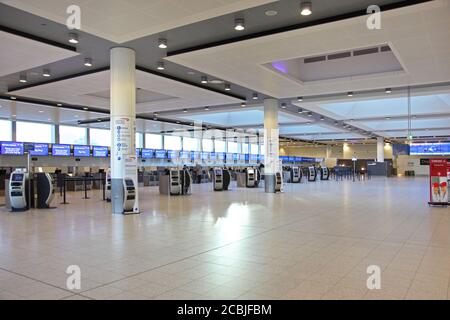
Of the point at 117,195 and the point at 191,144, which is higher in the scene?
the point at 191,144

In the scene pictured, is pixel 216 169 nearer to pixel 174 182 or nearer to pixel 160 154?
pixel 174 182

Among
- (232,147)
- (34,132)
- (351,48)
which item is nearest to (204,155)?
(232,147)

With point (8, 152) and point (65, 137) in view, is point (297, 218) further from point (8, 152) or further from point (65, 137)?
point (65, 137)

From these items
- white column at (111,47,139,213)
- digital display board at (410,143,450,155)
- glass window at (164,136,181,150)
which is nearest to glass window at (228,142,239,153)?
glass window at (164,136,181,150)

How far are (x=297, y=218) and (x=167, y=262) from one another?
14.7 ft

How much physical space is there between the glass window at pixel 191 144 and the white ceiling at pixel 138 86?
13.8m

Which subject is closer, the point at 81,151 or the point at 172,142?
the point at 81,151

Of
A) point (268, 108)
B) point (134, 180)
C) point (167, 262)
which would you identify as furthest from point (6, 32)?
point (268, 108)

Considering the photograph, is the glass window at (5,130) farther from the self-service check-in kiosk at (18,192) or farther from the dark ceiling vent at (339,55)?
the dark ceiling vent at (339,55)

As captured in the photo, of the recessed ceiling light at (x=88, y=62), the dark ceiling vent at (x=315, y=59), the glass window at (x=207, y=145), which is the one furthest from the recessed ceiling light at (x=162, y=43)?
the glass window at (x=207, y=145)

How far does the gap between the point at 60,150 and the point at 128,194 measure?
515 inches

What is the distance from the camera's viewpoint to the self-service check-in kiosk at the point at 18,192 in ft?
33.3

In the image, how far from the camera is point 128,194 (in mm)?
9133
